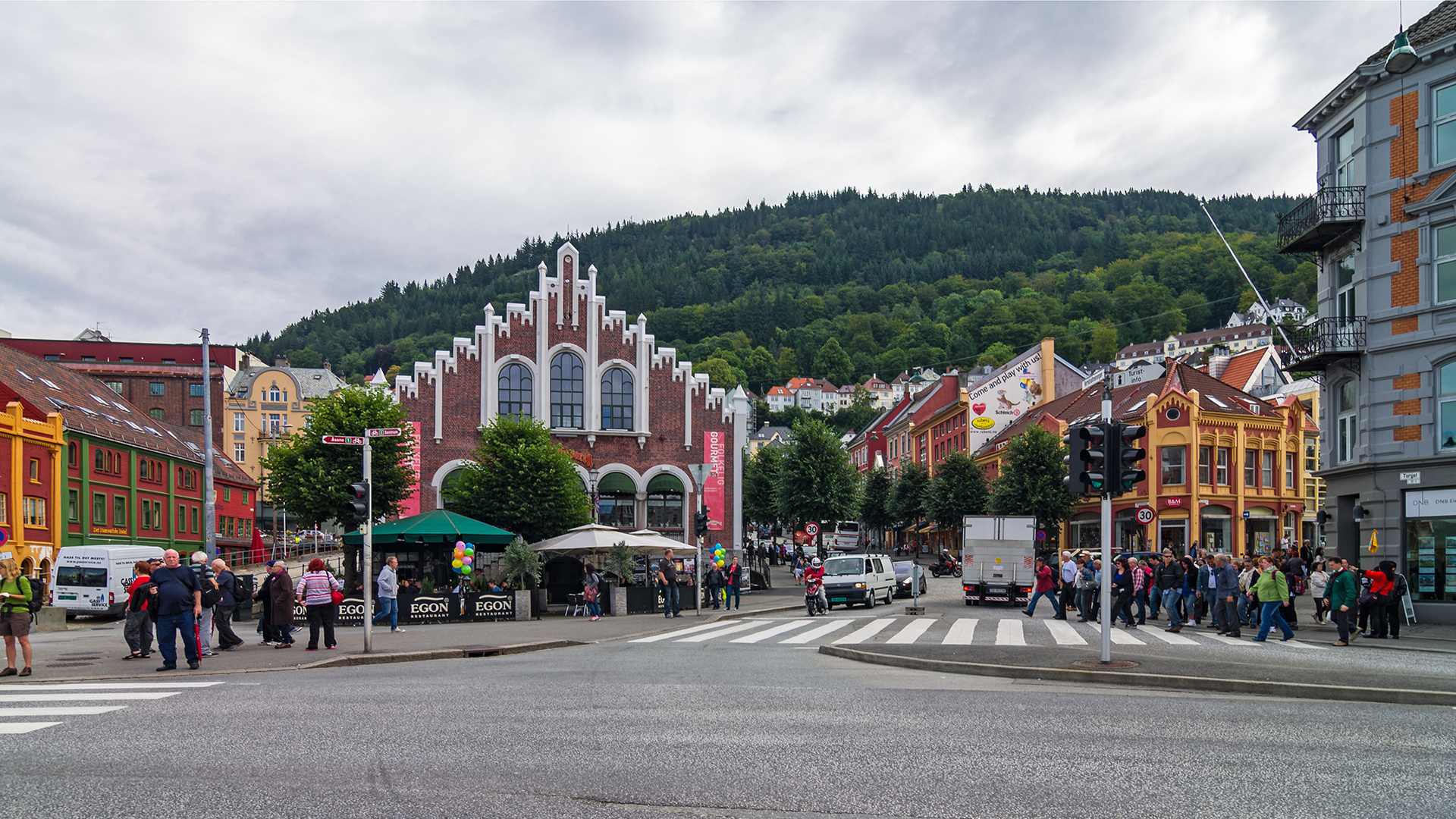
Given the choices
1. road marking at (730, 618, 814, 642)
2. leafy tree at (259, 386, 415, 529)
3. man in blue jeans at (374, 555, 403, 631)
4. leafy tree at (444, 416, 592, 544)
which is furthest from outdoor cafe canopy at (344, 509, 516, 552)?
road marking at (730, 618, 814, 642)

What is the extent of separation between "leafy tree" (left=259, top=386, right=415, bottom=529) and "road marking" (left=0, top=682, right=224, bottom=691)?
2447 centimetres

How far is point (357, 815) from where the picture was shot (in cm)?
684

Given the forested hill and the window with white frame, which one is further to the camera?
the forested hill

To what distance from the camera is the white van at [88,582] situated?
32438 mm

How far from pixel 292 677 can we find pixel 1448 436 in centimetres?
2425

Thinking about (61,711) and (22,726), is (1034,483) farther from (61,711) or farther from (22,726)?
(22,726)

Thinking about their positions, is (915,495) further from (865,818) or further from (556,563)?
(865,818)

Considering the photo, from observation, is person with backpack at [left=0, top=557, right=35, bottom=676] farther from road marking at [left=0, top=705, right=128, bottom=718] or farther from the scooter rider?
the scooter rider

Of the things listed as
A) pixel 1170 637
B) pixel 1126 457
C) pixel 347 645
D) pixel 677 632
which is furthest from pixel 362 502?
pixel 1170 637

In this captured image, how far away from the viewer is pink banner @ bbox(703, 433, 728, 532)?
49250 mm

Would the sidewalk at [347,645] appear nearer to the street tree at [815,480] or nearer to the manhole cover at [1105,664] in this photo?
the manhole cover at [1105,664]

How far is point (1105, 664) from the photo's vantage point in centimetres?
1485

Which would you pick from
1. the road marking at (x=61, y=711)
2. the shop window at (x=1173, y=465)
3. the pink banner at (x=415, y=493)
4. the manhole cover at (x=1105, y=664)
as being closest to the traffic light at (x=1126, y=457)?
the manhole cover at (x=1105, y=664)

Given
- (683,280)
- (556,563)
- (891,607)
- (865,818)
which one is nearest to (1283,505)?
(891,607)
